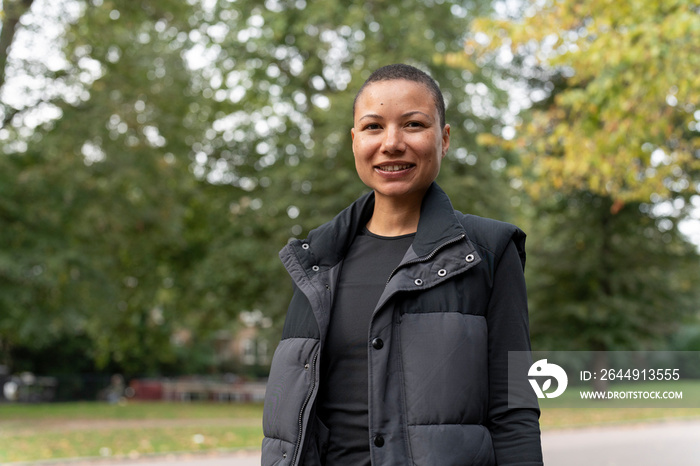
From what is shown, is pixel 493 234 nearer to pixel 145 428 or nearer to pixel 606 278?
pixel 145 428

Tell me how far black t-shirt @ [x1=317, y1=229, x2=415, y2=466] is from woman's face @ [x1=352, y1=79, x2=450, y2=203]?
0.16 m

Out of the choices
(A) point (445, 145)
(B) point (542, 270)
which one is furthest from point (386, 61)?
(A) point (445, 145)

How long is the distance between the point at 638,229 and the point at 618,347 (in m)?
4.17

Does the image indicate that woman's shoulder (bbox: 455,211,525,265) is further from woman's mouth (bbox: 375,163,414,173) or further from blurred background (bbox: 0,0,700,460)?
blurred background (bbox: 0,0,700,460)

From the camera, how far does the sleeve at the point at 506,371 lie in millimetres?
1922

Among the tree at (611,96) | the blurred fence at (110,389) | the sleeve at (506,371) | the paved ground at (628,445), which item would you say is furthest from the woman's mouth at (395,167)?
the blurred fence at (110,389)

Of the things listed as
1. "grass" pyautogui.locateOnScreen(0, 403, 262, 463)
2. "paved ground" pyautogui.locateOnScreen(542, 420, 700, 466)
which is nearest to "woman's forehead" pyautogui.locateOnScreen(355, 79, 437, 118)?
"paved ground" pyautogui.locateOnScreen(542, 420, 700, 466)

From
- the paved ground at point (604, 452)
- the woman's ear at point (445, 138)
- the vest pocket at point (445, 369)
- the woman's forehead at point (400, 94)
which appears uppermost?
the woman's forehead at point (400, 94)

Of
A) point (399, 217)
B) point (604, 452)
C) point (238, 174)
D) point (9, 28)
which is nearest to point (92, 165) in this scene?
point (9, 28)

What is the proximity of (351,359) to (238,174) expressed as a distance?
23172mm

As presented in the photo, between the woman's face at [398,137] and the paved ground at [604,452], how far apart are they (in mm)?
9731

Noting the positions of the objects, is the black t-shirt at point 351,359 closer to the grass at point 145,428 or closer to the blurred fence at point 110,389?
the grass at point 145,428

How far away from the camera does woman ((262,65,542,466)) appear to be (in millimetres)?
1914

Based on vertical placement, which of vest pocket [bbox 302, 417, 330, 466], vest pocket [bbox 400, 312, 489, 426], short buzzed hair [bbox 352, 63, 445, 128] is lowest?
vest pocket [bbox 302, 417, 330, 466]
